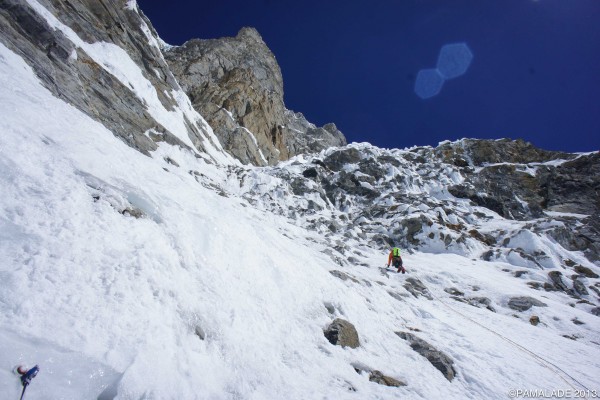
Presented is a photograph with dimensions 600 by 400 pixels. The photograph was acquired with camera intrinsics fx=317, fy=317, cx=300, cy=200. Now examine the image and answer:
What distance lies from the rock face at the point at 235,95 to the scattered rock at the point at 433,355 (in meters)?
57.1

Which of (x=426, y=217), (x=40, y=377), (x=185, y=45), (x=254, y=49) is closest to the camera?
(x=40, y=377)

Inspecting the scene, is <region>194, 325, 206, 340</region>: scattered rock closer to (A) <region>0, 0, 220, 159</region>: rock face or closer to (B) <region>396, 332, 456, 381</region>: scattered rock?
(B) <region>396, 332, 456, 381</region>: scattered rock

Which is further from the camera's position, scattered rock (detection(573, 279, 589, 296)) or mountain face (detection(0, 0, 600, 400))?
scattered rock (detection(573, 279, 589, 296))

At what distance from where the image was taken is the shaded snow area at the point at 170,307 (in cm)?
529

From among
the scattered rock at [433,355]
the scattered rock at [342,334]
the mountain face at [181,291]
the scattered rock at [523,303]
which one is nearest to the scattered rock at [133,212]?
the mountain face at [181,291]

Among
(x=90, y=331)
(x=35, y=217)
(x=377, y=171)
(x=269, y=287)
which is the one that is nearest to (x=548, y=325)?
(x=269, y=287)

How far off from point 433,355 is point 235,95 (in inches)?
3065

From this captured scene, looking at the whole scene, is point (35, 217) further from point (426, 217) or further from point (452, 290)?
point (426, 217)

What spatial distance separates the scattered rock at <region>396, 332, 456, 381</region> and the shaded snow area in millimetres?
193

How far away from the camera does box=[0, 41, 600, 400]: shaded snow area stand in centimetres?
529

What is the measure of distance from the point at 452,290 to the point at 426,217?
776 inches

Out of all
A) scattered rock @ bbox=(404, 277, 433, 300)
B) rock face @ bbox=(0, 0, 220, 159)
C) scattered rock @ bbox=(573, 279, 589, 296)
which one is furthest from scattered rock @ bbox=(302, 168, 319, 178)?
scattered rock @ bbox=(573, 279, 589, 296)

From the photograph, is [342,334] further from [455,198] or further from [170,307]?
[455,198]

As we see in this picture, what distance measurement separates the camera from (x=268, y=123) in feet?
285
